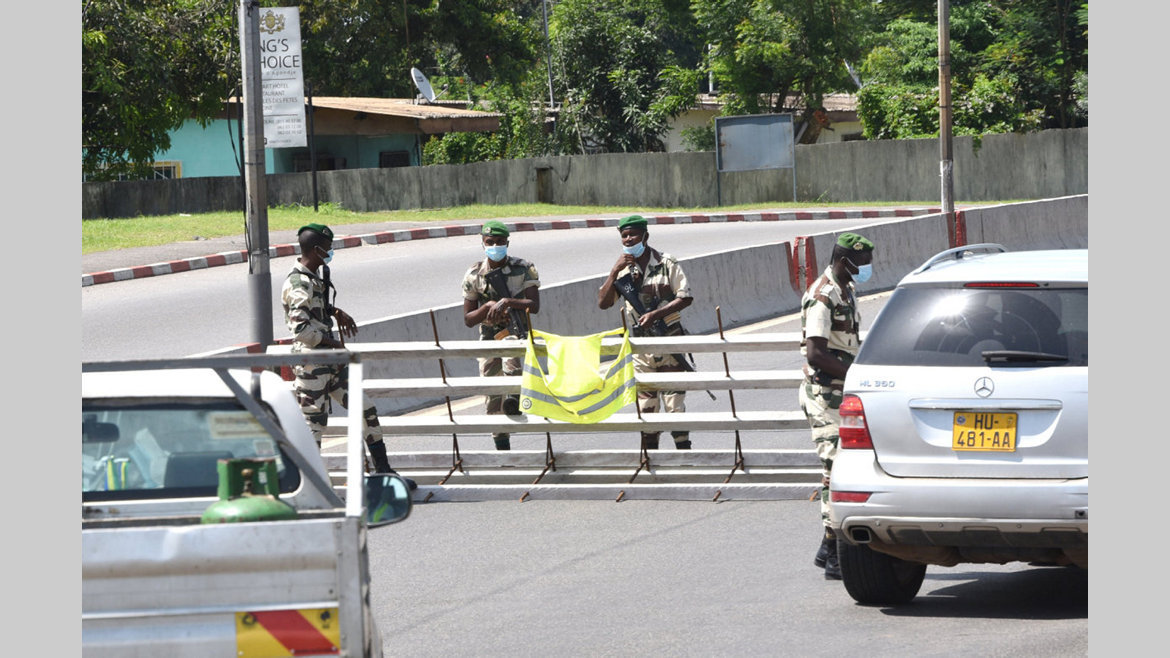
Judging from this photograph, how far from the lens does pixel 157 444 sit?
198 inches

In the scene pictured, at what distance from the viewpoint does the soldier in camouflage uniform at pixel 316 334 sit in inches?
399

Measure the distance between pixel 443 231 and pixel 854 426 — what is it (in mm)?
25026

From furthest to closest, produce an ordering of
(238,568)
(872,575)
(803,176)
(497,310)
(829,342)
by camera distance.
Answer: (803,176) < (497,310) < (829,342) < (872,575) < (238,568)

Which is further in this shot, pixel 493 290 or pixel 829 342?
pixel 493 290

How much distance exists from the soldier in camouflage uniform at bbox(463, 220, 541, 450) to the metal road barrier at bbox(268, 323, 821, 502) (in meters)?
0.67

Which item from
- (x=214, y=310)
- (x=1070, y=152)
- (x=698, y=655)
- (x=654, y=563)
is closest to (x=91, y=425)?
(x=698, y=655)

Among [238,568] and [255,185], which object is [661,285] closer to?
[255,185]

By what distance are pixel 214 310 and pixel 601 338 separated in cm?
1117

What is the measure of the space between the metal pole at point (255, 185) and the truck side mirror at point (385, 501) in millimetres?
8733

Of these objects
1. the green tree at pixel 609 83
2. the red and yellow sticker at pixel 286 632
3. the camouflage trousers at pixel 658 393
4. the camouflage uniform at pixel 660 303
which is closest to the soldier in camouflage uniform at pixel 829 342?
the camouflage trousers at pixel 658 393

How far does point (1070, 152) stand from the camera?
139 ft

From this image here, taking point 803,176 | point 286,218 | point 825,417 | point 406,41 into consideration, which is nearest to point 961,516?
point 825,417

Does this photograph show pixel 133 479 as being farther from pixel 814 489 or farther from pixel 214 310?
pixel 214 310

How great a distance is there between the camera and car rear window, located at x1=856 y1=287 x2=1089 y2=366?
6.65 m
